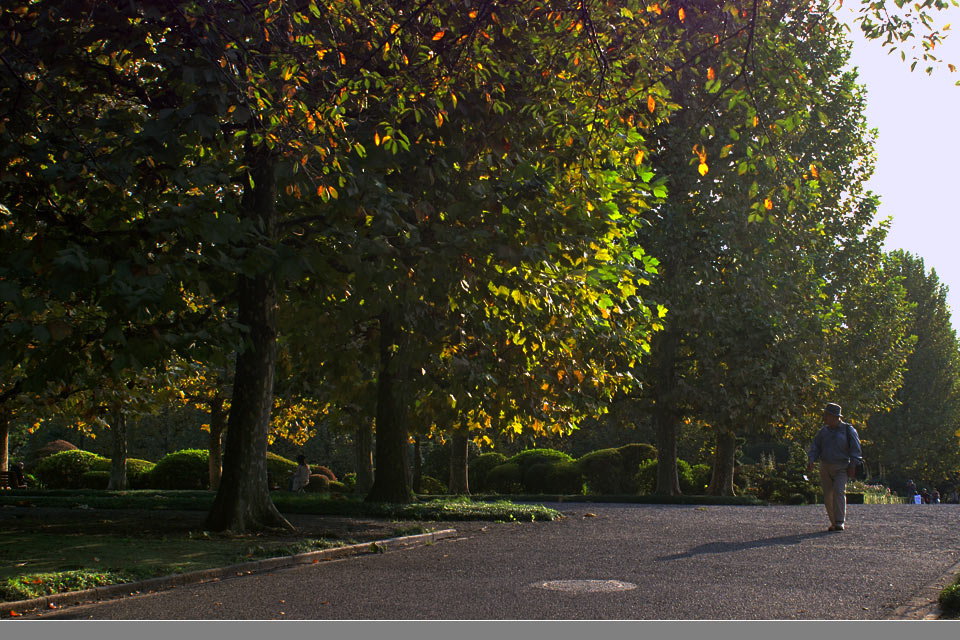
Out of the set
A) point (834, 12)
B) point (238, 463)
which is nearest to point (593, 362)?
point (238, 463)

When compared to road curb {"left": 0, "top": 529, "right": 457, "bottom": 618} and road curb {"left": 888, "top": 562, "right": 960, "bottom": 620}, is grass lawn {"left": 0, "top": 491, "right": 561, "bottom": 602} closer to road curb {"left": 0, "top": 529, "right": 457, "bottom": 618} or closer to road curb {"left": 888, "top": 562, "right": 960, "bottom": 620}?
road curb {"left": 0, "top": 529, "right": 457, "bottom": 618}

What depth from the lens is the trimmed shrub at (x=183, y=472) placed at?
33062 mm

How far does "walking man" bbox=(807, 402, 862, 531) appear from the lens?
1447 cm

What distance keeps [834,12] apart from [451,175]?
18.2 feet

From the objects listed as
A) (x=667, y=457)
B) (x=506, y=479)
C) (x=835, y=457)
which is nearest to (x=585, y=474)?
(x=506, y=479)

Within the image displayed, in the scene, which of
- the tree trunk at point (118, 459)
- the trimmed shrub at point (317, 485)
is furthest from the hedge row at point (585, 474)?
the tree trunk at point (118, 459)

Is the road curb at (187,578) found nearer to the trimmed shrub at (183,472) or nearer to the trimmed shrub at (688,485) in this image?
the trimmed shrub at (688,485)

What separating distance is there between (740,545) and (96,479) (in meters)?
28.2

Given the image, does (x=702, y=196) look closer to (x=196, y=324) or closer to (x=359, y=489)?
(x=359, y=489)

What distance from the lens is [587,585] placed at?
8086 mm

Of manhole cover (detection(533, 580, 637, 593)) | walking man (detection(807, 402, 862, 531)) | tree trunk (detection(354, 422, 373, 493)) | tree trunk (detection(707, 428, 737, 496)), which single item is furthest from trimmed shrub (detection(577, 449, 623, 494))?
manhole cover (detection(533, 580, 637, 593))

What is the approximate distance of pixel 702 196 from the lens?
2608 cm

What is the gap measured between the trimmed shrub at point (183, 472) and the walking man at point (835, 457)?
2386 cm

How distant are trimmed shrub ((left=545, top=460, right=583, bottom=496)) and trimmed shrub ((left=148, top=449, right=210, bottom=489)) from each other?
492 inches
